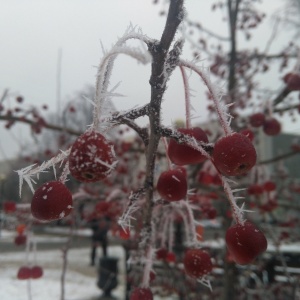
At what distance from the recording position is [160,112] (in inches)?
33.5

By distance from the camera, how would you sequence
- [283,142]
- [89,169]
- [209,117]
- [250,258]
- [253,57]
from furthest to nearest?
[283,142] → [209,117] → [253,57] → [250,258] → [89,169]

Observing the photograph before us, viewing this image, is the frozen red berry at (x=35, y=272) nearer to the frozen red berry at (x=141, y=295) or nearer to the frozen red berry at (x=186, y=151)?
the frozen red berry at (x=141, y=295)

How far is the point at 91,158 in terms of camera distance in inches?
26.5

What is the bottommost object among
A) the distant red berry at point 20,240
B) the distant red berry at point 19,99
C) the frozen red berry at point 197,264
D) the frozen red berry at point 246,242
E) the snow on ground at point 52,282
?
the snow on ground at point 52,282

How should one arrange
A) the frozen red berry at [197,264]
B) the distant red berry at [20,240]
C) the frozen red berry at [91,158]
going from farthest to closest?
1. the distant red berry at [20,240]
2. the frozen red berry at [197,264]
3. the frozen red berry at [91,158]

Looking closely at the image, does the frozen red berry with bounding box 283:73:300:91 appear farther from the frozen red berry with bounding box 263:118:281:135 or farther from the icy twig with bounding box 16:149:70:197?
the icy twig with bounding box 16:149:70:197

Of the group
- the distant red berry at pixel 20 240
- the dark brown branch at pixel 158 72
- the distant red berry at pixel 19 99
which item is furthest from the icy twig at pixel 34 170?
the distant red berry at pixel 19 99

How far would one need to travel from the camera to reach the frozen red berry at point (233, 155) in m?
0.76

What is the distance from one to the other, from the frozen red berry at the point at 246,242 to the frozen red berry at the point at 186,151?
7.4 inches

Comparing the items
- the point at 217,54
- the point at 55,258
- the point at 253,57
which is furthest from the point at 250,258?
the point at 55,258

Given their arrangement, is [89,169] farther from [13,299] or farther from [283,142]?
[283,142]

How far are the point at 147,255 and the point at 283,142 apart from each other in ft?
83.8

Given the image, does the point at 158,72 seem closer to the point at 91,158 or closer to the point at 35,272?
the point at 91,158

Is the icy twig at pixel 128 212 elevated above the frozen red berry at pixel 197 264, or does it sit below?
above
